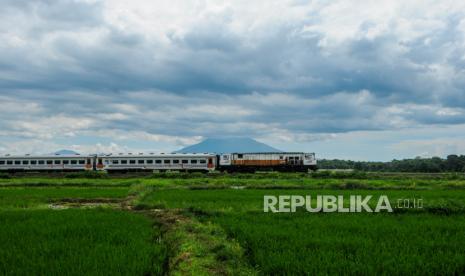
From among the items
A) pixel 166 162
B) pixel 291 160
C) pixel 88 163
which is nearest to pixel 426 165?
pixel 291 160

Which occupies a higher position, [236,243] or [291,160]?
[291,160]

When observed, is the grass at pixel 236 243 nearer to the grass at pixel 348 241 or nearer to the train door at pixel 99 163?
the grass at pixel 348 241

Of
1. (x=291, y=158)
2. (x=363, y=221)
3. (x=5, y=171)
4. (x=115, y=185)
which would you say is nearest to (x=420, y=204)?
(x=363, y=221)

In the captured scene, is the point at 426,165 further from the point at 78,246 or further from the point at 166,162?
the point at 78,246

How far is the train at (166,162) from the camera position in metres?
54.0

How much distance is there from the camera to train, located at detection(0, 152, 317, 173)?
54.0 m

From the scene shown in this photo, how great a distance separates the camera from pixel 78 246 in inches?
354

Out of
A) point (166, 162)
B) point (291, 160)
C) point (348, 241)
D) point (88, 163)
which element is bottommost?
point (348, 241)

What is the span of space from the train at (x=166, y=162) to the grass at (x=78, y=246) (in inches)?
1590

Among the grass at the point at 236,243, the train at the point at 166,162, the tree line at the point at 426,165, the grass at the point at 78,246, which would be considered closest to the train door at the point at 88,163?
the train at the point at 166,162

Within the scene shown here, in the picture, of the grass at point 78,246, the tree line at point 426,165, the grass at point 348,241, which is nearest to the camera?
the grass at point 78,246

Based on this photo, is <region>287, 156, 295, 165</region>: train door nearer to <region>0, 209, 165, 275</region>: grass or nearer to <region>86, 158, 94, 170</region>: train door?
<region>86, 158, 94, 170</region>: train door

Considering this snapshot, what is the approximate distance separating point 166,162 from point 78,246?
4559cm

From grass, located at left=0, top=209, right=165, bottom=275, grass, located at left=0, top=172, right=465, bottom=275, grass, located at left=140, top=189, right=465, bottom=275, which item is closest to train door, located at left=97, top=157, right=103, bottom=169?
grass, located at left=0, top=172, right=465, bottom=275
